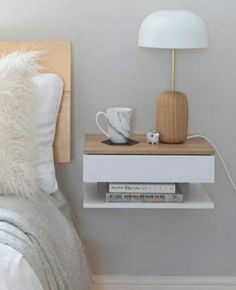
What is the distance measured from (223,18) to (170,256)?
3.40ft

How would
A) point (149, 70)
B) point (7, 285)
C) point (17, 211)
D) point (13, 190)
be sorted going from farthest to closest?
point (149, 70), point (13, 190), point (17, 211), point (7, 285)

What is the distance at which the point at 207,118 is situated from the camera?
2.51 m

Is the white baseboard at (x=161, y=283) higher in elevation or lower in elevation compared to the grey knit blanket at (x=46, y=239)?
lower

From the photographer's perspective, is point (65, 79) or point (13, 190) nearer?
point (13, 190)

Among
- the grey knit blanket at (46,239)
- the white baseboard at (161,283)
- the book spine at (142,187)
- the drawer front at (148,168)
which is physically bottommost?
the white baseboard at (161,283)

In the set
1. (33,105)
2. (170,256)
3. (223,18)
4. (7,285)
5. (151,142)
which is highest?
(223,18)

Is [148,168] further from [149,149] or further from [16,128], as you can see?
[16,128]

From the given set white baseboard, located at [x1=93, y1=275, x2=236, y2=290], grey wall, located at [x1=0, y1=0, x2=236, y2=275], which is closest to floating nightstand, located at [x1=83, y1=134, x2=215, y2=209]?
grey wall, located at [x1=0, y1=0, x2=236, y2=275]

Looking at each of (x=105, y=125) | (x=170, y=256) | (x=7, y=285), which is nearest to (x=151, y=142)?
(x=105, y=125)

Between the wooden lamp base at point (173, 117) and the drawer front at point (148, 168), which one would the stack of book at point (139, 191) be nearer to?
the drawer front at point (148, 168)

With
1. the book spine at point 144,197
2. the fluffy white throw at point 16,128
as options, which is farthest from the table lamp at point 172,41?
the fluffy white throw at point 16,128

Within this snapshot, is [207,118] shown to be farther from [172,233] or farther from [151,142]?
[172,233]

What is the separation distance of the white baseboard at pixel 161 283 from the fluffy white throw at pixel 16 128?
2.15 ft

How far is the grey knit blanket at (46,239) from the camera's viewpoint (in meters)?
1.71
